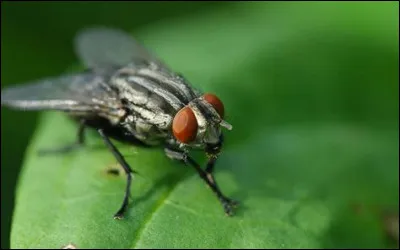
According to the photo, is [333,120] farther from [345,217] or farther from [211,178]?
[211,178]

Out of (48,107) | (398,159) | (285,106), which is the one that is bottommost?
(398,159)

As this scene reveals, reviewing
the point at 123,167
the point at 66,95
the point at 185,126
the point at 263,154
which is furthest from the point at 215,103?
the point at 66,95

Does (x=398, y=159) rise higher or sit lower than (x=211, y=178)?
lower

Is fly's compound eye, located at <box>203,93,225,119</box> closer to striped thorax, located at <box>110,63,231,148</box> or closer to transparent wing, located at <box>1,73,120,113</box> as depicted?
striped thorax, located at <box>110,63,231,148</box>

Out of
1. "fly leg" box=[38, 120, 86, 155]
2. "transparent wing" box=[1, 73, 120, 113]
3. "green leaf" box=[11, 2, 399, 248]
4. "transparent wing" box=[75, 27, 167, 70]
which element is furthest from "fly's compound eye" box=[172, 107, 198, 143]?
"transparent wing" box=[75, 27, 167, 70]

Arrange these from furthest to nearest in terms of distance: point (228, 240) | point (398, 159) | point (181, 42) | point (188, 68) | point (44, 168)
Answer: point (181, 42) < point (188, 68) < point (398, 159) < point (44, 168) < point (228, 240)

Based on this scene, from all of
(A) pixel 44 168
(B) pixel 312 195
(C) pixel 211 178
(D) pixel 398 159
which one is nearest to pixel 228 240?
(C) pixel 211 178

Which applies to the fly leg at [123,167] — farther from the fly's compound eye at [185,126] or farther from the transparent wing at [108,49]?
the transparent wing at [108,49]

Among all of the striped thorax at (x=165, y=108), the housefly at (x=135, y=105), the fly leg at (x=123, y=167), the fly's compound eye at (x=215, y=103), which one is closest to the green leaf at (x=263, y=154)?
the fly leg at (x=123, y=167)
